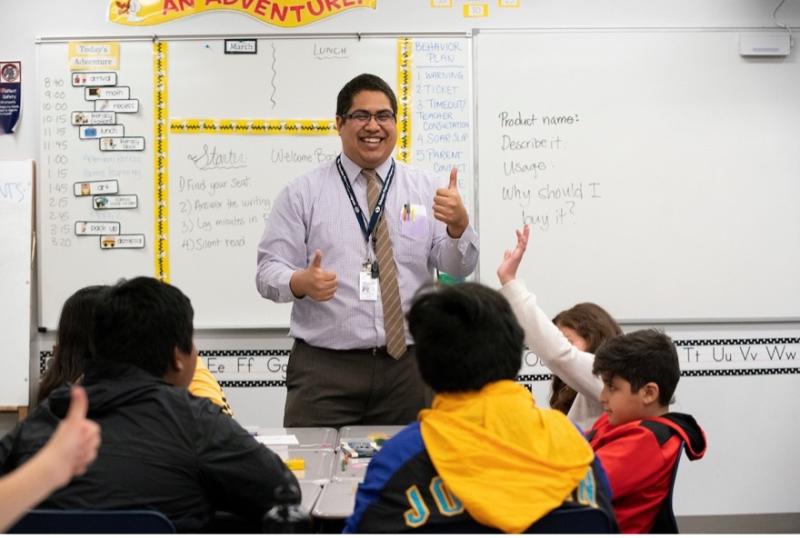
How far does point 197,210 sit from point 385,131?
5.45 feet

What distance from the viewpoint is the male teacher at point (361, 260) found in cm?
326

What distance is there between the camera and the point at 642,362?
253 cm

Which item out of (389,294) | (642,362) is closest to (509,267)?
(642,362)

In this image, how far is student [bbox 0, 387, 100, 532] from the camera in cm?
122

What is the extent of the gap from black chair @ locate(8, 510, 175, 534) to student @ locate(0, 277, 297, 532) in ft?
0.32

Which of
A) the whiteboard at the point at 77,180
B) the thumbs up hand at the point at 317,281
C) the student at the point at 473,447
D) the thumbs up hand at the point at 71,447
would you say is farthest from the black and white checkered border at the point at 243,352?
the thumbs up hand at the point at 71,447

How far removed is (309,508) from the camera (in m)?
2.12

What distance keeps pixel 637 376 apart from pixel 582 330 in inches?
26.0

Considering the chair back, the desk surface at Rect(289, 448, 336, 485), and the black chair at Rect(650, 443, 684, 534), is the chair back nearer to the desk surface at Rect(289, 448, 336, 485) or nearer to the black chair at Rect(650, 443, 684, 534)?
the black chair at Rect(650, 443, 684, 534)

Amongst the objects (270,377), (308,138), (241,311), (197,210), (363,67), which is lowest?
(270,377)

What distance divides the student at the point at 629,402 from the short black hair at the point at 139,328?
919 millimetres

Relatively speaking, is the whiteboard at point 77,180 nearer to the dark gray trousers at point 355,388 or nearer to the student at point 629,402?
the dark gray trousers at point 355,388

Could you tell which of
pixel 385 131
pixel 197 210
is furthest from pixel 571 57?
pixel 197 210

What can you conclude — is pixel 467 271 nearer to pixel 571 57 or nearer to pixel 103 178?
pixel 571 57
